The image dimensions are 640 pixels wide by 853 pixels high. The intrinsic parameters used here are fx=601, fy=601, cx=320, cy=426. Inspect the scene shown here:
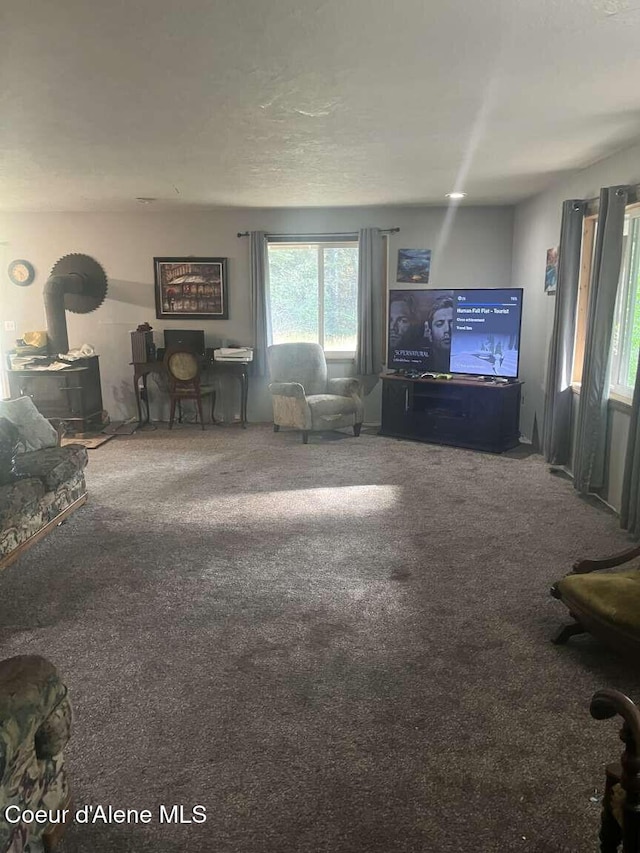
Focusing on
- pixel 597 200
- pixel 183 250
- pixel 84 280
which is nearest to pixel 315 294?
pixel 183 250

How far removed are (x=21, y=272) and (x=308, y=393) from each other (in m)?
3.49

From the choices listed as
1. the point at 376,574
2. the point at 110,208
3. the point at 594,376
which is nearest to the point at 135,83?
the point at 376,574

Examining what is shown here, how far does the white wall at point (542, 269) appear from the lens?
13.1 ft

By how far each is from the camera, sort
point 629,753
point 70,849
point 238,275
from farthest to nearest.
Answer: point 238,275
point 70,849
point 629,753

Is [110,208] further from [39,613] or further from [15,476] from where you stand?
[39,613]

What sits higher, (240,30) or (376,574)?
(240,30)

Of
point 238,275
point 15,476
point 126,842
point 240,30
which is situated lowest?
point 126,842

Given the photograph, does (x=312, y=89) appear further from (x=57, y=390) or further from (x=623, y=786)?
(x=57, y=390)

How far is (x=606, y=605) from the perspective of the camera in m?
2.21


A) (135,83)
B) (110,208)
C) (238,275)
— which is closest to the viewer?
(135,83)

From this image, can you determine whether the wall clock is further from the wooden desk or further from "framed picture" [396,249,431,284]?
"framed picture" [396,249,431,284]

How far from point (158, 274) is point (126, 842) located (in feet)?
19.6

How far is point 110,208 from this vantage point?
628 cm

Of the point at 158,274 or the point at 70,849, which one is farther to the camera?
the point at 158,274
